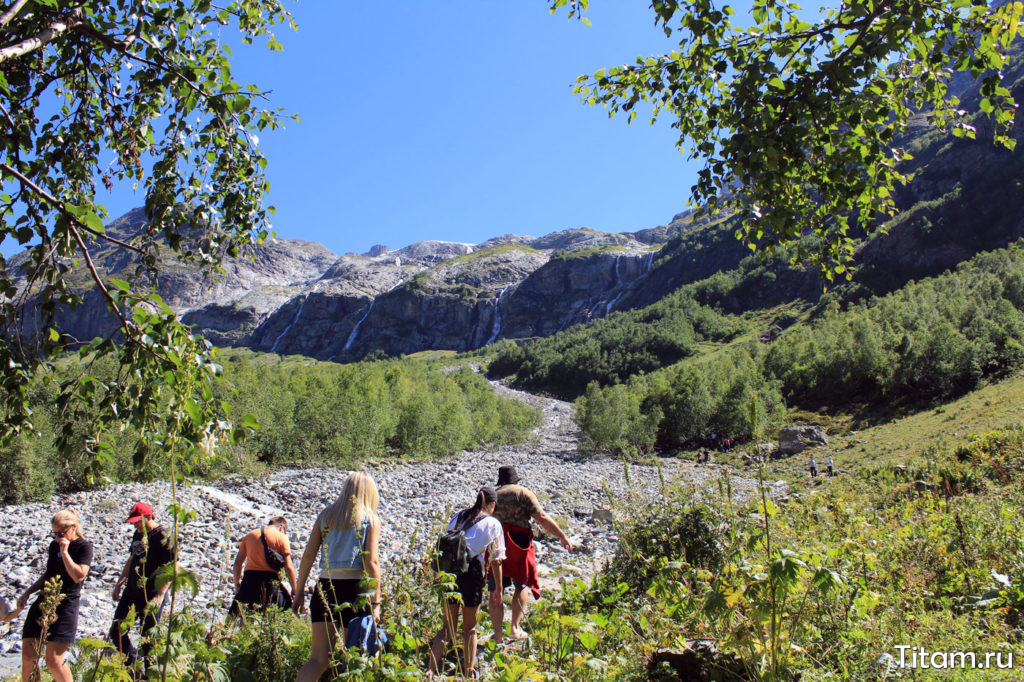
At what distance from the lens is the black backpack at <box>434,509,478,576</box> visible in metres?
4.22

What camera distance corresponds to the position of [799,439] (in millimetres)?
35594

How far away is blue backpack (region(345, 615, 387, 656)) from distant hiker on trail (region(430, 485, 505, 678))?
83 cm

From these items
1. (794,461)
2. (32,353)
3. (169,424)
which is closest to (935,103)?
(169,424)

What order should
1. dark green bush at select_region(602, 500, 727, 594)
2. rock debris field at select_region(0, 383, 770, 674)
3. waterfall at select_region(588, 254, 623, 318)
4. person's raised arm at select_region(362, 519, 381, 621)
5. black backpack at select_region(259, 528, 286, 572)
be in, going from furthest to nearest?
waterfall at select_region(588, 254, 623, 318) < rock debris field at select_region(0, 383, 770, 674) < black backpack at select_region(259, 528, 286, 572) < dark green bush at select_region(602, 500, 727, 594) < person's raised arm at select_region(362, 519, 381, 621)

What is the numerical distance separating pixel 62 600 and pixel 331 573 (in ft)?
9.65

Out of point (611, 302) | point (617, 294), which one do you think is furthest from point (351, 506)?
point (617, 294)

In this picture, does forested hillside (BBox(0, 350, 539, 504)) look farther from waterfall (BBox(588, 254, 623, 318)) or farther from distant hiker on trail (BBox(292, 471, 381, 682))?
waterfall (BBox(588, 254, 623, 318))

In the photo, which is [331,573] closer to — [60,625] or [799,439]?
[60,625]

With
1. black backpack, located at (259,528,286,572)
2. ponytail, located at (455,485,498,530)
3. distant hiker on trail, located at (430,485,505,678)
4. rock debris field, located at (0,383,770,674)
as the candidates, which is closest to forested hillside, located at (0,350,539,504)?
rock debris field, located at (0,383,770,674)

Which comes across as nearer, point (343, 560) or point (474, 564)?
point (343, 560)

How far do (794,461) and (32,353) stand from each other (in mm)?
35594

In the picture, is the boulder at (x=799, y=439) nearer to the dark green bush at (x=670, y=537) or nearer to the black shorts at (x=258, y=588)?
the dark green bush at (x=670, y=537)

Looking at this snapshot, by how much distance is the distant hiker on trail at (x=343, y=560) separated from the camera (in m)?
3.78

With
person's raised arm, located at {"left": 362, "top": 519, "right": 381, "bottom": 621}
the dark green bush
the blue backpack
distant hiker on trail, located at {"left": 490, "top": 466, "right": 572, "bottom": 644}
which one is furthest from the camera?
distant hiker on trail, located at {"left": 490, "top": 466, "right": 572, "bottom": 644}
